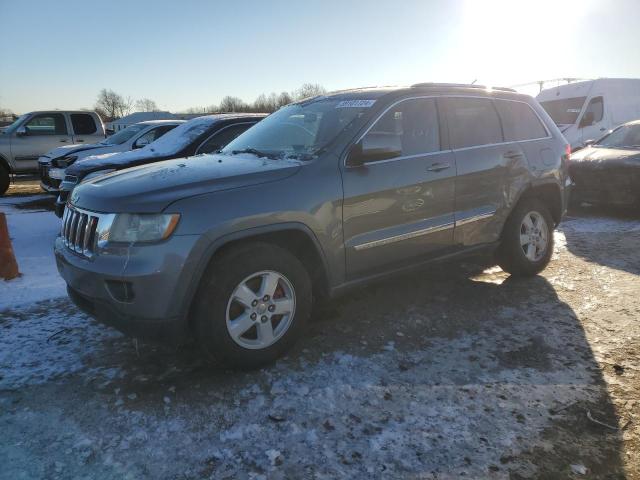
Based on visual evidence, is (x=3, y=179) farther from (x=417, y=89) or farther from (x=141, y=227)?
(x=417, y=89)

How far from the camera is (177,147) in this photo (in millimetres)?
6773

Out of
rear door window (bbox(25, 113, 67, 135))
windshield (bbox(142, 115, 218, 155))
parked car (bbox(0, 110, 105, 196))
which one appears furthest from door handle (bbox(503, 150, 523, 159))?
rear door window (bbox(25, 113, 67, 135))

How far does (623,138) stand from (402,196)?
7.17m

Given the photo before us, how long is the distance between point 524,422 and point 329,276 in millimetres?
1442

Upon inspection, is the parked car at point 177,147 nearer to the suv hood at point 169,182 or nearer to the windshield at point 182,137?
the windshield at point 182,137

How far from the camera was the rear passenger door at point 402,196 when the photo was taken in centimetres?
335

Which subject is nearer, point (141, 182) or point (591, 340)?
point (141, 182)

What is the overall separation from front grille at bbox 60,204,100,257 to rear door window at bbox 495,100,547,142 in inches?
142

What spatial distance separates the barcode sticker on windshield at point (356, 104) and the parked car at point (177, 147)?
3.34 m

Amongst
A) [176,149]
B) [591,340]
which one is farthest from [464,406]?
[176,149]

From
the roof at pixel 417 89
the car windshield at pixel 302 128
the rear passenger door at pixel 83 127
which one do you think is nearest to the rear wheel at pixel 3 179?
the rear passenger door at pixel 83 127

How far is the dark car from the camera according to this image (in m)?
7.67

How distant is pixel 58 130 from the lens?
12.7 m

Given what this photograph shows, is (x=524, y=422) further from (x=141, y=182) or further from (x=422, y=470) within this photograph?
(x=141, y=182)
